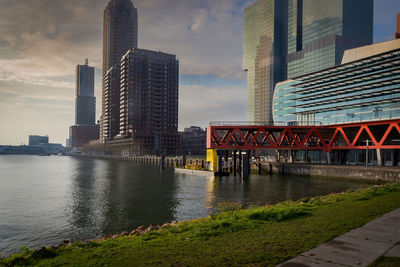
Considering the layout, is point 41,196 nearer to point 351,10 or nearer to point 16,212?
point 16,212

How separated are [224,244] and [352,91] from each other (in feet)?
327

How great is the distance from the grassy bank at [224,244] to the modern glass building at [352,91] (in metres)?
84.4

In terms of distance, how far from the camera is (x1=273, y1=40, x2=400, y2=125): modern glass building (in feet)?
286

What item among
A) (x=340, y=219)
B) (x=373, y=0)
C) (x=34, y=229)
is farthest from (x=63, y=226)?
(x=373, y=0)

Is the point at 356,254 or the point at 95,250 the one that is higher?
the point at 356,254

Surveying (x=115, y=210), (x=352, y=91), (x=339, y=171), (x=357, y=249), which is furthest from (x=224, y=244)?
(x=352, y=91)

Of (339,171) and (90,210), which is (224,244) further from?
(339,171)

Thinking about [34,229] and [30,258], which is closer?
[30,258]

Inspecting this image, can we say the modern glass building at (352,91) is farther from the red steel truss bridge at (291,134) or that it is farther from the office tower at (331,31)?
the office tower at (331,31)

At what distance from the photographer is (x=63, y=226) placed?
2669 centimetres

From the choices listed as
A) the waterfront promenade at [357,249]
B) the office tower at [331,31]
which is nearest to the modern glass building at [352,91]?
the office tower at [331,31]

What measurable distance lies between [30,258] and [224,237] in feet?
26.2

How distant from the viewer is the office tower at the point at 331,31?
172000 mm

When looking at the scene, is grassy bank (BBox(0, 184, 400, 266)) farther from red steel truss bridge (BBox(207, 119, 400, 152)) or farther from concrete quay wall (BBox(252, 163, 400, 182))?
red steel truss bridge (BBox(207, 119, 400, 152))
